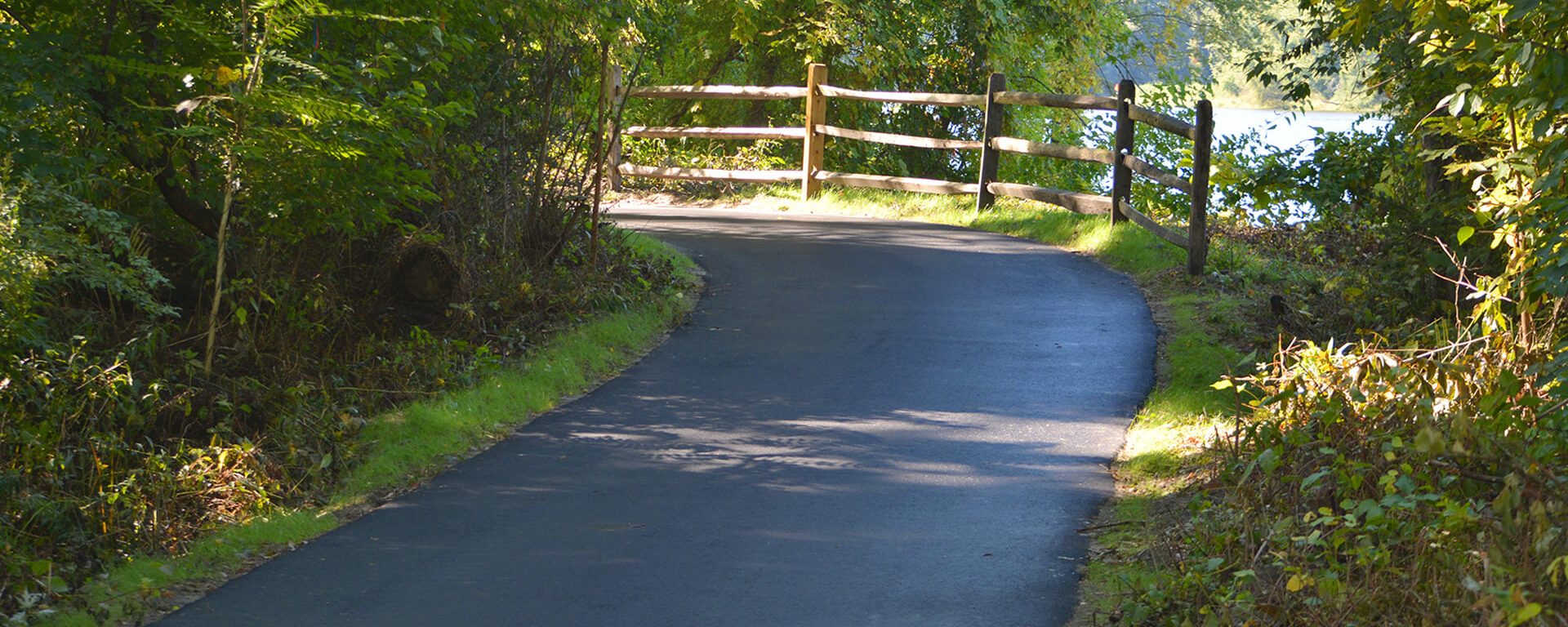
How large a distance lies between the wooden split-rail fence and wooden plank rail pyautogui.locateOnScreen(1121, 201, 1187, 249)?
0.01 m

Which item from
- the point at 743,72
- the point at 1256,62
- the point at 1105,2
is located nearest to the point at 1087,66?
the point at 1105,2

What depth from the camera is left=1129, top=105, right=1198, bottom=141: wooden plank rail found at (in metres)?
12.5

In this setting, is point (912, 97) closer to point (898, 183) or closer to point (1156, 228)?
point (898, 183)

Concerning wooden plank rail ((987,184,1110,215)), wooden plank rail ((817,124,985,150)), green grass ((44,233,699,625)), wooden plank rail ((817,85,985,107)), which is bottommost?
green grass ((44,233,699,625))

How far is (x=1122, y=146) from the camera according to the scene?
46.3 ft

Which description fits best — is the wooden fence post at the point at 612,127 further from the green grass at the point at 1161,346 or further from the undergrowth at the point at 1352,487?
the undergrowth at the point at 1352,487

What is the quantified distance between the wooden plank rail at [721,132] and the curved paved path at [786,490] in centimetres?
752

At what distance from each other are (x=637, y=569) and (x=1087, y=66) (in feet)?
69.9

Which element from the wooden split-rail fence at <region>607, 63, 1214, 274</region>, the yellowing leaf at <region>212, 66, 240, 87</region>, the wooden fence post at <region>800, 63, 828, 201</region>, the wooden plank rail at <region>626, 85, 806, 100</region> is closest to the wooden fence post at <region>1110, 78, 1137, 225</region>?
the wooden split-rail fence at <region>607, 63, 1214, 274</region>

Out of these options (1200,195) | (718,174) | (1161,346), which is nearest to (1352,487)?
(1161,346)

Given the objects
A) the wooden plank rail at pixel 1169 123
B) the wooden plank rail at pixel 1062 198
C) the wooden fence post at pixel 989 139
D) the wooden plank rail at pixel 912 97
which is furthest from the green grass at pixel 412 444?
the wooden plank rail at pixel 912 97

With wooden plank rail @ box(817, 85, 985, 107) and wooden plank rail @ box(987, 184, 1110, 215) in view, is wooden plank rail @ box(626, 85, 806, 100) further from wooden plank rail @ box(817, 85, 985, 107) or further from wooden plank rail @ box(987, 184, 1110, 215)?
wooden plank rail @ box(987, 184, 1110, 215)

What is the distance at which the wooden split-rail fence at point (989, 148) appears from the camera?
479 inches

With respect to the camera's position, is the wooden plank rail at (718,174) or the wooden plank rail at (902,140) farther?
the wooden plank rail at (718,174)
